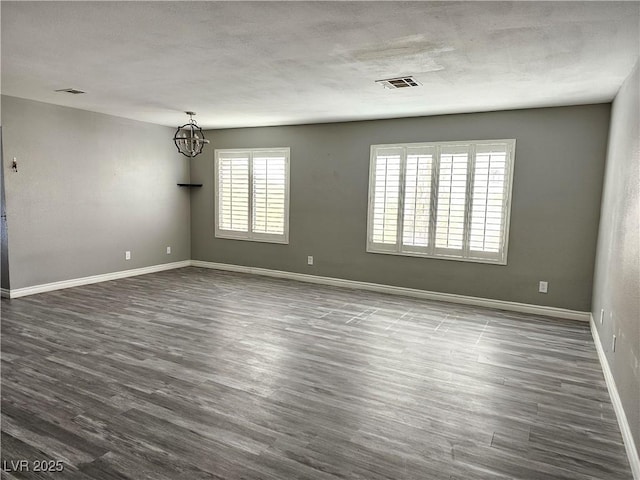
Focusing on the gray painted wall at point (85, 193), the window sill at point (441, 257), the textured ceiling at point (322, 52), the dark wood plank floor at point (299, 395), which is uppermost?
the textured ceiling at point (322, 52)

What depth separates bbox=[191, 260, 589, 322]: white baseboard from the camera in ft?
16.2

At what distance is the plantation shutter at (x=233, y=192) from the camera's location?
704 centimetres

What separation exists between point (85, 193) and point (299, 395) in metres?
4.70

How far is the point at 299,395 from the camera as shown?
2.83 m

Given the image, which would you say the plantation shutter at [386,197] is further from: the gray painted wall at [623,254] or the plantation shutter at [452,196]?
the gray painted wall at [623,254]

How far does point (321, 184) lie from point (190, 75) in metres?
2.93

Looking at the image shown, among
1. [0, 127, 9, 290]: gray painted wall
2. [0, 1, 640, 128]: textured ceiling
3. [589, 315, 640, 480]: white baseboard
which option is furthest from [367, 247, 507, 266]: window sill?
[0, 127, 9, 290]: gray painted wall

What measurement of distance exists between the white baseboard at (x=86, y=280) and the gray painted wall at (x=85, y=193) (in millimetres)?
66

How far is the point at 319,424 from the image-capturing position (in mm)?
2475

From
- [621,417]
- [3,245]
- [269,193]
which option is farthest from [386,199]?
[3,245]

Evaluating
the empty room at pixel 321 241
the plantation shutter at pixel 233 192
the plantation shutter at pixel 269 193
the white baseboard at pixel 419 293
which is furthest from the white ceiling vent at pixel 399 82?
the plantation shutter at pixel 233 192

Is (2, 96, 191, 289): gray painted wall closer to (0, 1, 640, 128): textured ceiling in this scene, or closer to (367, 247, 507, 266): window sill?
(0, 1, 640, 128): textured ceiling

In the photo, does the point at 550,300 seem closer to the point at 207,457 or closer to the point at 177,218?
the point at 207,457

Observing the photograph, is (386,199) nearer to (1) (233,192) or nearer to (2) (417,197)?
(2) (417,197)
